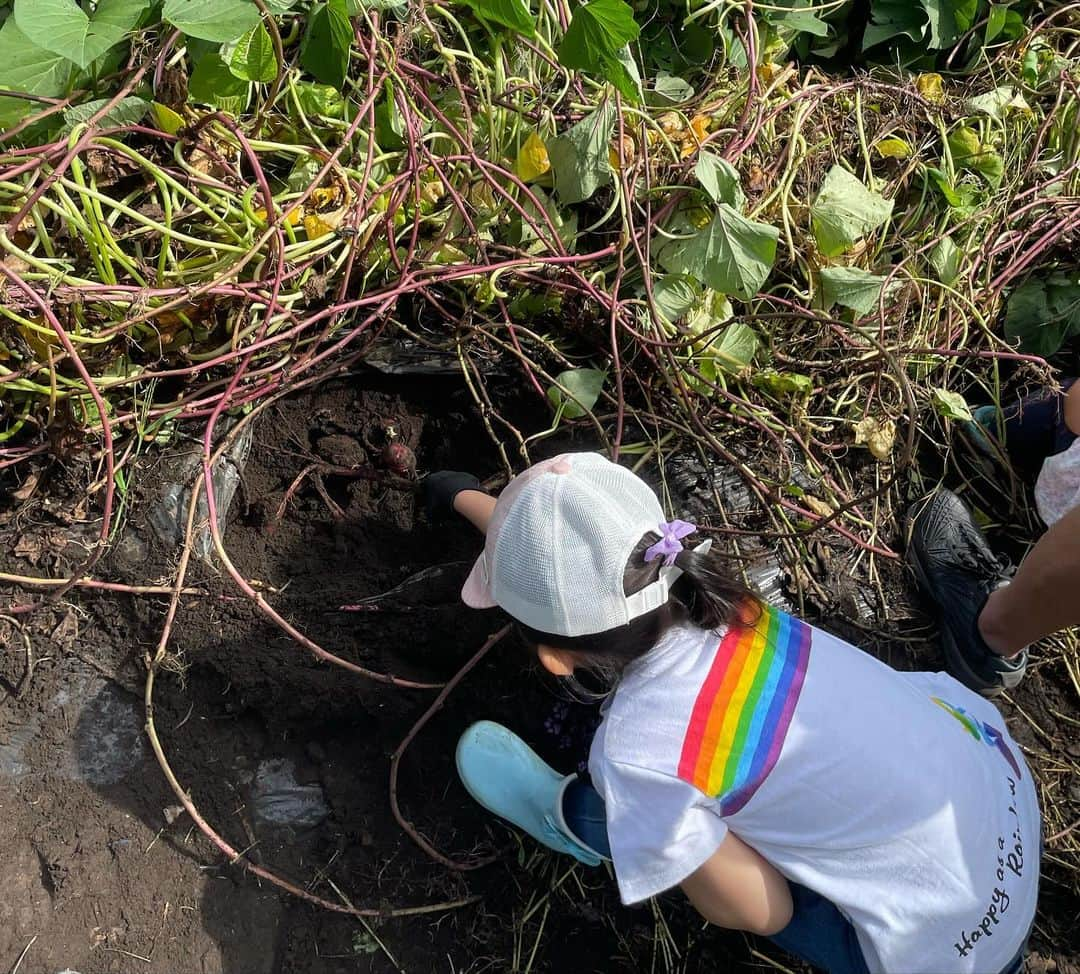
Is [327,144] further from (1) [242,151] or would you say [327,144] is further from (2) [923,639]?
(2) [923,639]

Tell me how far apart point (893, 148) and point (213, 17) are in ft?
4.34

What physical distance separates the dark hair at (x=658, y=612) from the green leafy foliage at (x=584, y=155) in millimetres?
757

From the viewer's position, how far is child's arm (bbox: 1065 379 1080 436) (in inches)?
57.2

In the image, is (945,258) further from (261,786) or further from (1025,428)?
(261,786)

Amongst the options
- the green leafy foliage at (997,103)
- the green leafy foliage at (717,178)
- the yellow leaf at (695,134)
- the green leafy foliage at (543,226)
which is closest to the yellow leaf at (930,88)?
the green leafy foliage at (997,103)

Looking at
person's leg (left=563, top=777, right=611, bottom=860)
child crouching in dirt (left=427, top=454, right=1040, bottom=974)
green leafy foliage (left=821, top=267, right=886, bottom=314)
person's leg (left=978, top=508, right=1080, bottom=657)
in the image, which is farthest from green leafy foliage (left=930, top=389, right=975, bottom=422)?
person's leg (left=563, top=777, right=611, bottom=860)

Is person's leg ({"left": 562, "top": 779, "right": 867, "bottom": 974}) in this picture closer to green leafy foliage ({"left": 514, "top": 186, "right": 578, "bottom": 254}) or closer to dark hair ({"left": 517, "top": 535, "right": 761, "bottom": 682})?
dark hair ({"left": 517, "top": 535, "right": 761, "bottom": 682})

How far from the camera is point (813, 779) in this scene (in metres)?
1.01

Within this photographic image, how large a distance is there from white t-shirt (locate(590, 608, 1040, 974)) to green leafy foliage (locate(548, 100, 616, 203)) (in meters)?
0.84

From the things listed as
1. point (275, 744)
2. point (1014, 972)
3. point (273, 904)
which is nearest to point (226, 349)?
point (275, 744)

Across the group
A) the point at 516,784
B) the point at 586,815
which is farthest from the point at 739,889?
the point at 516,784

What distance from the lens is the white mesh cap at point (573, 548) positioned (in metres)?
0.95

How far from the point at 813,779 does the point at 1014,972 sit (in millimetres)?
468

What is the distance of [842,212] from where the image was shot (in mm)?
1546
